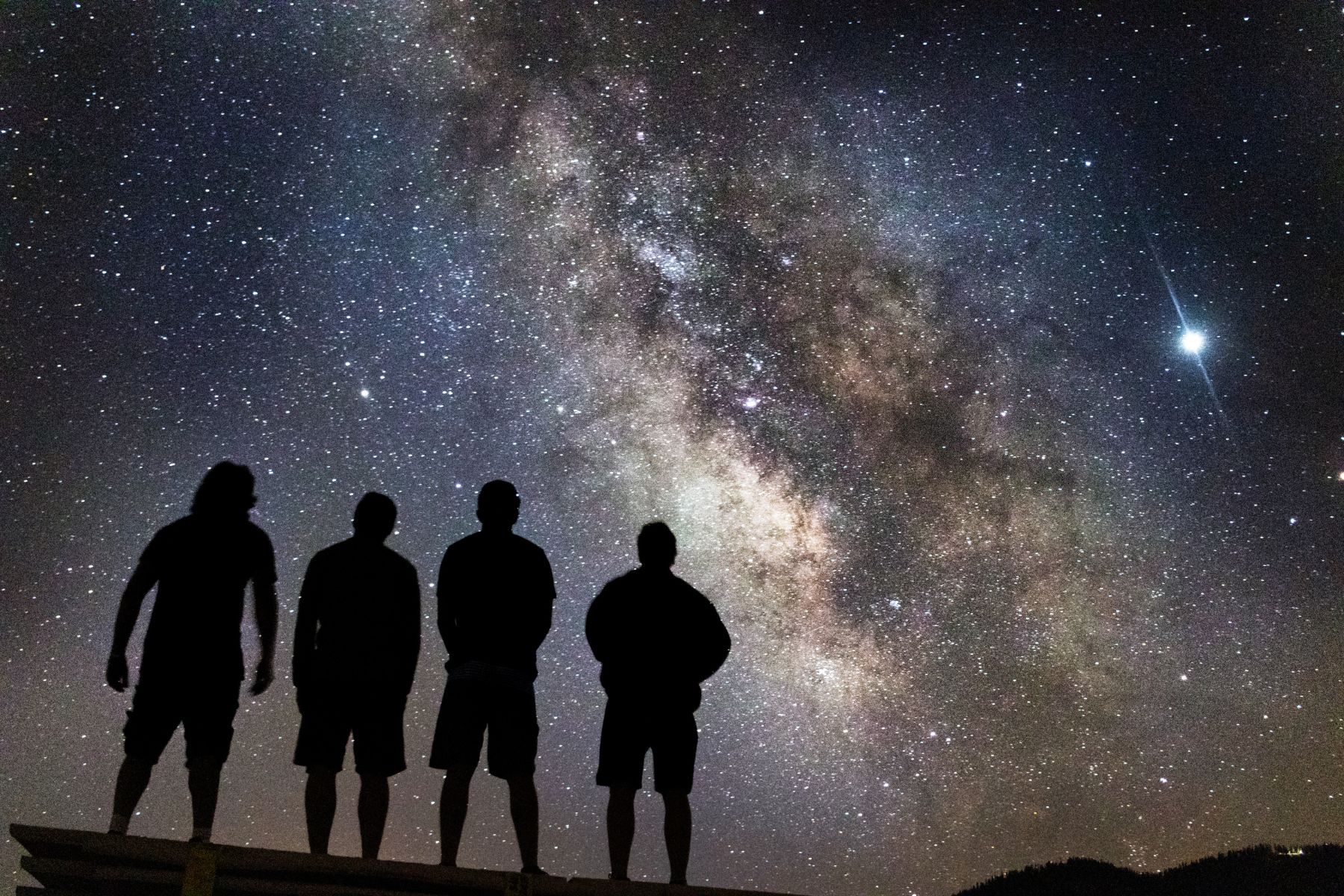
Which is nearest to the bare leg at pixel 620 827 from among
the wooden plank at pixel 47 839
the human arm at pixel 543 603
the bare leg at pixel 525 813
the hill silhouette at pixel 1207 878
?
the bare leg at pixel 525 813

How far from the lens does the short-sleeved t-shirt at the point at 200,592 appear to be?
443 centimetres

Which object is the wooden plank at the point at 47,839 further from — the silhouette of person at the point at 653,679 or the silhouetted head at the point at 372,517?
the silhouette of person at the point at 653,679

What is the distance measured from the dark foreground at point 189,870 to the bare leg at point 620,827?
1159 millimetres

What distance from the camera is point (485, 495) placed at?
16.1 feet

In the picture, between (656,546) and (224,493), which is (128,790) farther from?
(656,546)

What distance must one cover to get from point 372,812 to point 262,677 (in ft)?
3.08

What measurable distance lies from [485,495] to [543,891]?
198cm

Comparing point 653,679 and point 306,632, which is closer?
point 306,632

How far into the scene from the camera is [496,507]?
4.89 meters

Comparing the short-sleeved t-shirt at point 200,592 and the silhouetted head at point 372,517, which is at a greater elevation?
the silhouetted head at point 372,517

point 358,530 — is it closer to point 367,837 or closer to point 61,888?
point 367,837

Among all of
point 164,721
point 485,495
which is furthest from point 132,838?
point 485,495

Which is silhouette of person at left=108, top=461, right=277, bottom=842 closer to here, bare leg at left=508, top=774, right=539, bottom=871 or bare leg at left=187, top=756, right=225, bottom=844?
bare leg at left=187, top=756, right=225, bottom=844

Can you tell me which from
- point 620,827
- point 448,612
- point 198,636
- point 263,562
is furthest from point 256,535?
point 620,827
